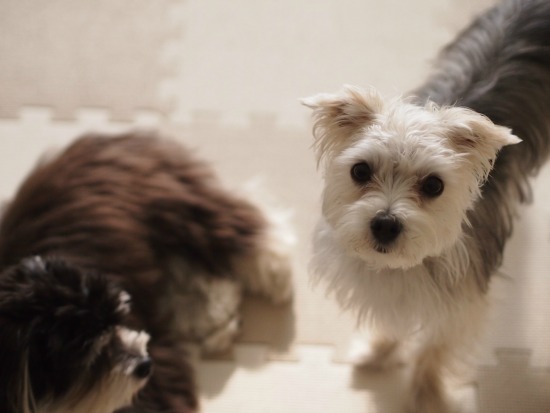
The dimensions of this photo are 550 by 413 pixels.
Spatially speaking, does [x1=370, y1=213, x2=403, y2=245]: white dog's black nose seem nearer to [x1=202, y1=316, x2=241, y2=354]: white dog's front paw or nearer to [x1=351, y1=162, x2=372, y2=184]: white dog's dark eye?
[x1=351, y1=162, x2=372, y2=184]: white dog's dark eye

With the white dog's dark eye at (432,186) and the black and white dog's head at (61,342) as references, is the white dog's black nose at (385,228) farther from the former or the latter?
the black and white dog's head at (61,342)

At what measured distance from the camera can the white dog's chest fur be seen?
1.63m

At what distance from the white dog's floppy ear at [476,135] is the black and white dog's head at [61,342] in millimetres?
872

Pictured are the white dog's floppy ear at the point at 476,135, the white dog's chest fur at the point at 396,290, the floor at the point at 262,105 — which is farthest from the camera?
the floor at the point at 262,105

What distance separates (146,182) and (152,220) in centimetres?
12

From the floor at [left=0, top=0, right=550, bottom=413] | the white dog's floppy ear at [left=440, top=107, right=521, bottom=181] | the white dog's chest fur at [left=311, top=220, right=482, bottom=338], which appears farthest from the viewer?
the floor at [left=0, top=0, right=550, bottom=413]

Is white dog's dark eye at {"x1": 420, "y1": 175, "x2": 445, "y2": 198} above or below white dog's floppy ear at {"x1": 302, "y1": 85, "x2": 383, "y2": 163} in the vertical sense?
below

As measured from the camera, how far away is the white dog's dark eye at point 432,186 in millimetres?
1398

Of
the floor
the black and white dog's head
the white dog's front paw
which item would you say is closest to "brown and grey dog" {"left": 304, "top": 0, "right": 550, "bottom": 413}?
the floor

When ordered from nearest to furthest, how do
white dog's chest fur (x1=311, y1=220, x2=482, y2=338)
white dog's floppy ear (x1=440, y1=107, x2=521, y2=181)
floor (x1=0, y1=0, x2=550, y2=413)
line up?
1. white dog's floppy ear (x1=440, y1=107, x2=521, y2=181)
2. white dog's chest fur (x1=311, y1=220, x2=482, y2=338)
3. floor (x1=0, y1=0, x2=550, y2=413)

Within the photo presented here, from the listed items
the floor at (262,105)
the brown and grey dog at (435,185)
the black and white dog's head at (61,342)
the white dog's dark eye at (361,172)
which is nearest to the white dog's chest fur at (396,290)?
the brown and grey dog at (435,185)

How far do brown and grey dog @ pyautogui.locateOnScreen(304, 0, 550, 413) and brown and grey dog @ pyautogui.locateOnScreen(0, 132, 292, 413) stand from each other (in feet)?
1.47

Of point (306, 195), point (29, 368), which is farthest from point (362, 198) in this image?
point (306, 195)

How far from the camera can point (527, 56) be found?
173 cm
